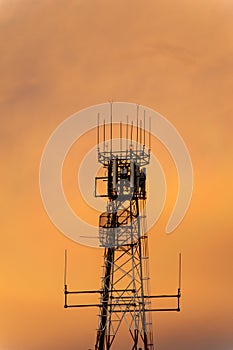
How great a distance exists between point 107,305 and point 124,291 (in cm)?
122

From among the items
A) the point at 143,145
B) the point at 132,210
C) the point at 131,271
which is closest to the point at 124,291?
the point at 131,271

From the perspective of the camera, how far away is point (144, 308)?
171 feet

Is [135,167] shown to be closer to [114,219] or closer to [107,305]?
[114,219]

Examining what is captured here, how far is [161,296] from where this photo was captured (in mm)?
51719

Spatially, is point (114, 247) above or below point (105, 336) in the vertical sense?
above

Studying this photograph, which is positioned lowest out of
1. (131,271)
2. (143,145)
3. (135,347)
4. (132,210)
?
(135,347)

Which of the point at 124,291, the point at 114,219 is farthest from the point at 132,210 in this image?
the point at 124,291

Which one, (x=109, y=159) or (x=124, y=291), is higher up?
(x=109, y=159)

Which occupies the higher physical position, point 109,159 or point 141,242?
point 109,159

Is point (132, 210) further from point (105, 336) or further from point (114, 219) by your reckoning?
point (105, 336)

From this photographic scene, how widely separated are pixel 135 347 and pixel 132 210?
7638 millimetres

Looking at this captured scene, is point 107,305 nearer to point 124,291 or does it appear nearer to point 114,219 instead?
point 124,291

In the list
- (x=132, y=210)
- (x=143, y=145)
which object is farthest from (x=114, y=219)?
(x=143, y=145)

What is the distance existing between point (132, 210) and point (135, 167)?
2597mm
